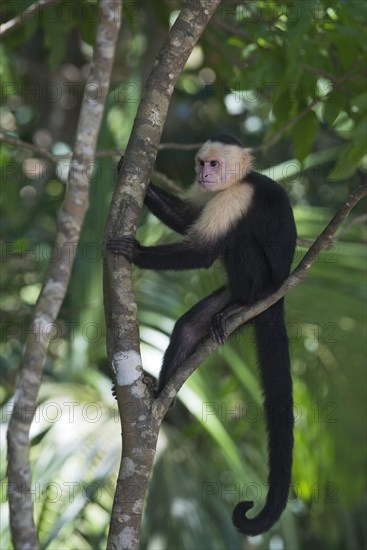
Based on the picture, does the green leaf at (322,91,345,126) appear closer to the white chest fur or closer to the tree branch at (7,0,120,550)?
the white chest fur

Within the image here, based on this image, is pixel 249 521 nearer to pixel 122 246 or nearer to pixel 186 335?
pixel 186 335

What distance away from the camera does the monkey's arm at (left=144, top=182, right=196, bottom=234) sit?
3.78 m

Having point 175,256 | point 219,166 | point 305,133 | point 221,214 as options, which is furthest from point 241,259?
point 305,133

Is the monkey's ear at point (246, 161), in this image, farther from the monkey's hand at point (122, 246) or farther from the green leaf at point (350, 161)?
the monkey's hand at point (122, 246)

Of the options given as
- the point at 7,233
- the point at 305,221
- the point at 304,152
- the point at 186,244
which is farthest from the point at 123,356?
the point at 7,233

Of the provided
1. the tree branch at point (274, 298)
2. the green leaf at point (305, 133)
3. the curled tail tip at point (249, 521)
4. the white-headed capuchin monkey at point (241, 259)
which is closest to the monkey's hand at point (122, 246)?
the tree branch at point (274, 298)

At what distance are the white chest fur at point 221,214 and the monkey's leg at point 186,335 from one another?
1.03 feet

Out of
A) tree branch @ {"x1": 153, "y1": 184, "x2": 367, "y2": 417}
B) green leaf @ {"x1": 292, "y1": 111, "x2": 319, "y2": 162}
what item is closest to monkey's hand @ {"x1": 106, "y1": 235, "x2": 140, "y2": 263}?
tree branch @ {"x1": 153, "y1": 184, "x2": 367, "y2": 417}

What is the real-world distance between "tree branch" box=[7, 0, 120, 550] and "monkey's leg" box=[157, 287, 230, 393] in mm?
548

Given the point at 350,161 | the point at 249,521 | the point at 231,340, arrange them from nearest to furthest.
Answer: the point at 249,521, the point at 350,161, the point at 231,340

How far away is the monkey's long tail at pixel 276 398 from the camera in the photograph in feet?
10.6

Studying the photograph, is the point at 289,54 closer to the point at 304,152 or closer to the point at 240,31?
the point at 304,152

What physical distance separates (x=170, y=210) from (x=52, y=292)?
2.96ft

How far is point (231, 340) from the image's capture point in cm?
481
